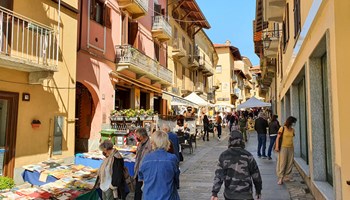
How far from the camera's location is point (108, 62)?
15312 mm

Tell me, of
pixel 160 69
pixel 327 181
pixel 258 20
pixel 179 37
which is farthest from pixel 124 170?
pixel 179 37

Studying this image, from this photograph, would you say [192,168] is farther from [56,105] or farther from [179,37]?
[179,37]

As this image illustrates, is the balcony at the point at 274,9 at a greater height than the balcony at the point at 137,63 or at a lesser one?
greater

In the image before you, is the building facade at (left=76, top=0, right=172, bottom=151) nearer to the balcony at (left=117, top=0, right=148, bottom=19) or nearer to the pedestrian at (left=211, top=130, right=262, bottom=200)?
the balcony at (left=117, top=0, right=148, bottom=19)

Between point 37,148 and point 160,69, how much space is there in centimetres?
1290

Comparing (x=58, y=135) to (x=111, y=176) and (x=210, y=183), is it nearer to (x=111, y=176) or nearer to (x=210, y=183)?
(x=210, y=183)

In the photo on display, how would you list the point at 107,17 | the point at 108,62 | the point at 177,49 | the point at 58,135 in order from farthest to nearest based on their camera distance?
the point at 177,49 < the point at 108,62 < the point at 107,17 < the point at 58,135

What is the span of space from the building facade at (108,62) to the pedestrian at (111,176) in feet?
25.9

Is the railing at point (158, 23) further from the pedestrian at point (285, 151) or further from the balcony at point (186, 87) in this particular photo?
the pedestrian at point (285, 151)

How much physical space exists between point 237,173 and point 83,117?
11521 millimetres

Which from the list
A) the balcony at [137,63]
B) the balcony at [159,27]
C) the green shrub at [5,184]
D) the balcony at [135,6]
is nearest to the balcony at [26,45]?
the green shrub at [5,184]

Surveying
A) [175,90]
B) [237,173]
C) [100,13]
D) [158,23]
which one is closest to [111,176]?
[237,173]

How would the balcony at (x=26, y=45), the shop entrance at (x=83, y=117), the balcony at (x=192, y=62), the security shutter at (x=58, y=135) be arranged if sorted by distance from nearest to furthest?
1. the balcony at (x=26, y=45)
2. the security shutter at (x=58, y=135)
3. the shop entrance at (x=83, y=117)
4. the balcony at (x=192, y=62)

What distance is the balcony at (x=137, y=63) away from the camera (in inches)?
637
